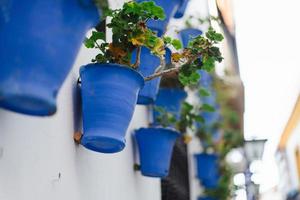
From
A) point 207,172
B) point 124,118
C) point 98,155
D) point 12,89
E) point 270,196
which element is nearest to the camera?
point 12,89

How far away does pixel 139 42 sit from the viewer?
8.89 ft

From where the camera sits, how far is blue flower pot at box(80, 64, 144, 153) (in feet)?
8.64

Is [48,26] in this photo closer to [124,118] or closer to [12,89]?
[12,89]

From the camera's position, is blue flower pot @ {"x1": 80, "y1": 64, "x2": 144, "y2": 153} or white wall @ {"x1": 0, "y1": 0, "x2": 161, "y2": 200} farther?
blue flower pot @ {"x1": 80, "y1": 64, "x2": 144, "y2": 153}

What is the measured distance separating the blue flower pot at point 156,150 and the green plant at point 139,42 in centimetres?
114

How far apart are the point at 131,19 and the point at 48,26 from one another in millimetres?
1088

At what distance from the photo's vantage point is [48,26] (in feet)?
5.56

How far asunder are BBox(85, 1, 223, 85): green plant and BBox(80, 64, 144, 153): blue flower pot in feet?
0.35

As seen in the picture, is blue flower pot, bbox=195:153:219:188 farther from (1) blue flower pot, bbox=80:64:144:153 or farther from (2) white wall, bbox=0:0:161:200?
(1) blue flower pot, bbox=80:64:144:153

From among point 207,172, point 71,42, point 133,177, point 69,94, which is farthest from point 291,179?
point 71,42

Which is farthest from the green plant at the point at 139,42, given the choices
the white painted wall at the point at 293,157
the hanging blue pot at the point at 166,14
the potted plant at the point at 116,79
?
the white painted wall at the point at 293,157

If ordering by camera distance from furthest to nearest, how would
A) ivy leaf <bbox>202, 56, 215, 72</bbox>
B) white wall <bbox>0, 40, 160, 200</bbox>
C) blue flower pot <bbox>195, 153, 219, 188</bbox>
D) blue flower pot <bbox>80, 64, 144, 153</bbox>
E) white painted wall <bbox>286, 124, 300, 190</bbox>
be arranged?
1. white painted wall <bbox>286, 124, 300, 190</bbox>
2. blue flower pot <bbox>195, 153, 219, 188</bbox>
3. ivy leaf <bbox>202, 56, 215, 72</bbox>
4. blue flower pot <bbox>80, 64, 144, 153</bbox>
5. white wall <bbox>0, 40, 160, 200</bbox>

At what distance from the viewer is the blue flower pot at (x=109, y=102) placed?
8.64 feet

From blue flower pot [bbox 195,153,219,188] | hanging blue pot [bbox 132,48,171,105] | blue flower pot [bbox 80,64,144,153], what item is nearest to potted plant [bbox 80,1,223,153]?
blue flower pot [bbox 80,64,144,153]
